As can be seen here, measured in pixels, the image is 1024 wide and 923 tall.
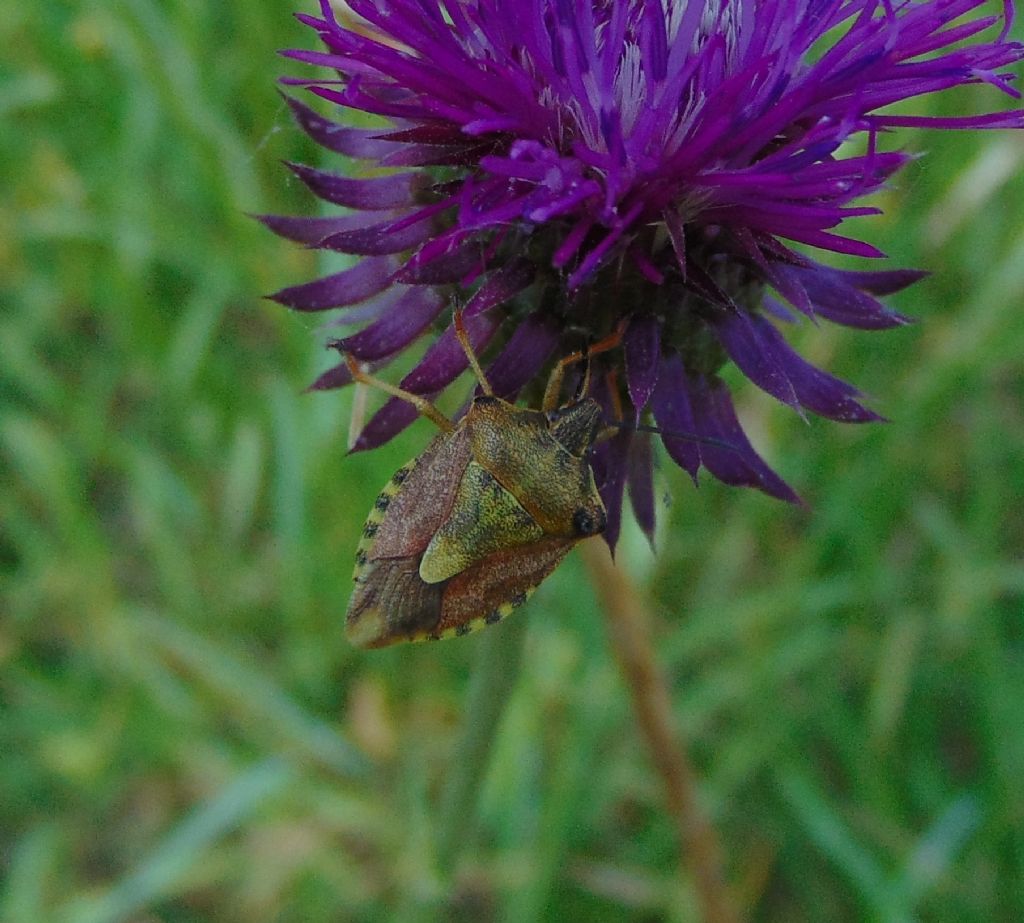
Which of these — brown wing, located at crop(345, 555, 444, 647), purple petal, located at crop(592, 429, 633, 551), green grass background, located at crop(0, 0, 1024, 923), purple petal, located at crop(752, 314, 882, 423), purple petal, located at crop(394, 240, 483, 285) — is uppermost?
purple petal, located at crop(394, 240, 483, 285)

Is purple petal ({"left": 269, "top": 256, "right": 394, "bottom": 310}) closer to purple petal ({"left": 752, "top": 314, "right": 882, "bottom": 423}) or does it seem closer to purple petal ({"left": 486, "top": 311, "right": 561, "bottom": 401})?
purple petal ({"left": 486, "top": 311, "right": 561, "bottom": 401})

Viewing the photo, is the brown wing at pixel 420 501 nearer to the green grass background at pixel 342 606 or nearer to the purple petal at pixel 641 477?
the purple petal at pixel 641 477

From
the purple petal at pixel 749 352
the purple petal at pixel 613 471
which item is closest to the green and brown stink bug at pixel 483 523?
the purple petal at pixel 613 471

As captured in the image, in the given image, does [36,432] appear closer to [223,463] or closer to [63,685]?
[223,463]

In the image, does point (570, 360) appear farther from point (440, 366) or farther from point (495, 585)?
point (495, 585)

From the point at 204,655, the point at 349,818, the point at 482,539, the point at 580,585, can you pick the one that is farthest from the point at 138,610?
the point at 482,539

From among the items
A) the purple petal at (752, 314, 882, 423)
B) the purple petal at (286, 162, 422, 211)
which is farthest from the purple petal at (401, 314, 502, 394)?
the purple petal at (752, 314, 882, 423)
